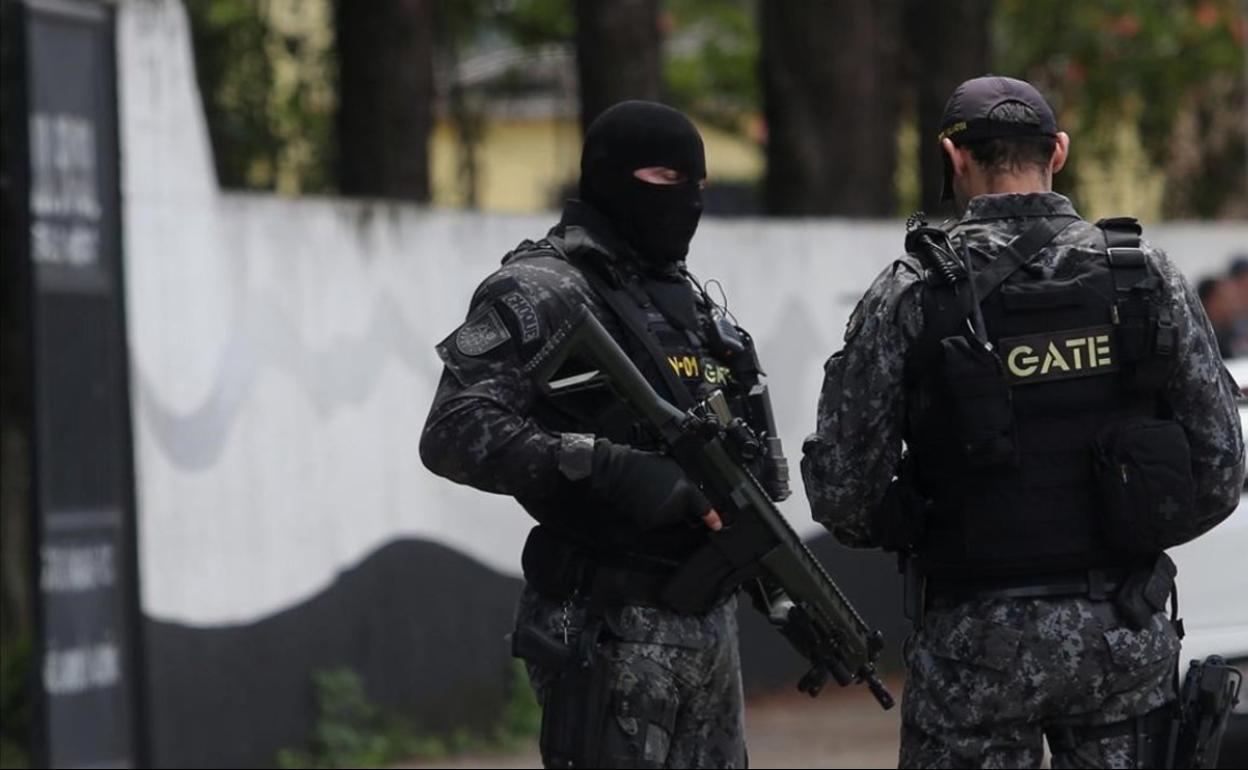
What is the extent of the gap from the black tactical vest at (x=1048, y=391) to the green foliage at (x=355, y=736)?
146 inches

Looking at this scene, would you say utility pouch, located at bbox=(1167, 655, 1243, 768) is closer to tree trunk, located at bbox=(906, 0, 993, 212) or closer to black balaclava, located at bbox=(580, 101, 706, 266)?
black balaclava, located at bbox=(580, 101, 706, 266)

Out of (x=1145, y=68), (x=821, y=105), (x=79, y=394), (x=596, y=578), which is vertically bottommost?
(x=596, y=578)

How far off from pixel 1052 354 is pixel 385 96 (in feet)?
20.6

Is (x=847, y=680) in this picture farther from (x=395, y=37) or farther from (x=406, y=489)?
(x=395, y=37)

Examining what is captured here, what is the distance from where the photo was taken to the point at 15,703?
8.08 m

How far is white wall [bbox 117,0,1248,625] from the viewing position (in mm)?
7199

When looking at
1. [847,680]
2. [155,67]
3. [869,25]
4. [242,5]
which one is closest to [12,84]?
[155,67]

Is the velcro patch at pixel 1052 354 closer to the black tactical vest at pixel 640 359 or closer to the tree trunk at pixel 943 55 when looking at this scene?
the black tactical vest at pixel 640 359

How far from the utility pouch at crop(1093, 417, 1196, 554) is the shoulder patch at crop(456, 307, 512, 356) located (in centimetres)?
113

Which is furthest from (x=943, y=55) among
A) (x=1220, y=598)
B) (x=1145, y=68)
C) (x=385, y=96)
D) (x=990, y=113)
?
(x=990, y=113)

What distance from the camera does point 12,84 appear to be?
6.53 m

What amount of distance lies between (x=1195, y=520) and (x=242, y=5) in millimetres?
9830

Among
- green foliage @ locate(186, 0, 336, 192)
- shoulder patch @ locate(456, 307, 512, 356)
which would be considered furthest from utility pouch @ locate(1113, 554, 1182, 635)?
green foliage @ locate(186, 0, 336, 192)

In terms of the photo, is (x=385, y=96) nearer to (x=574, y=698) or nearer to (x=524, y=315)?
(x=524, y=315)
